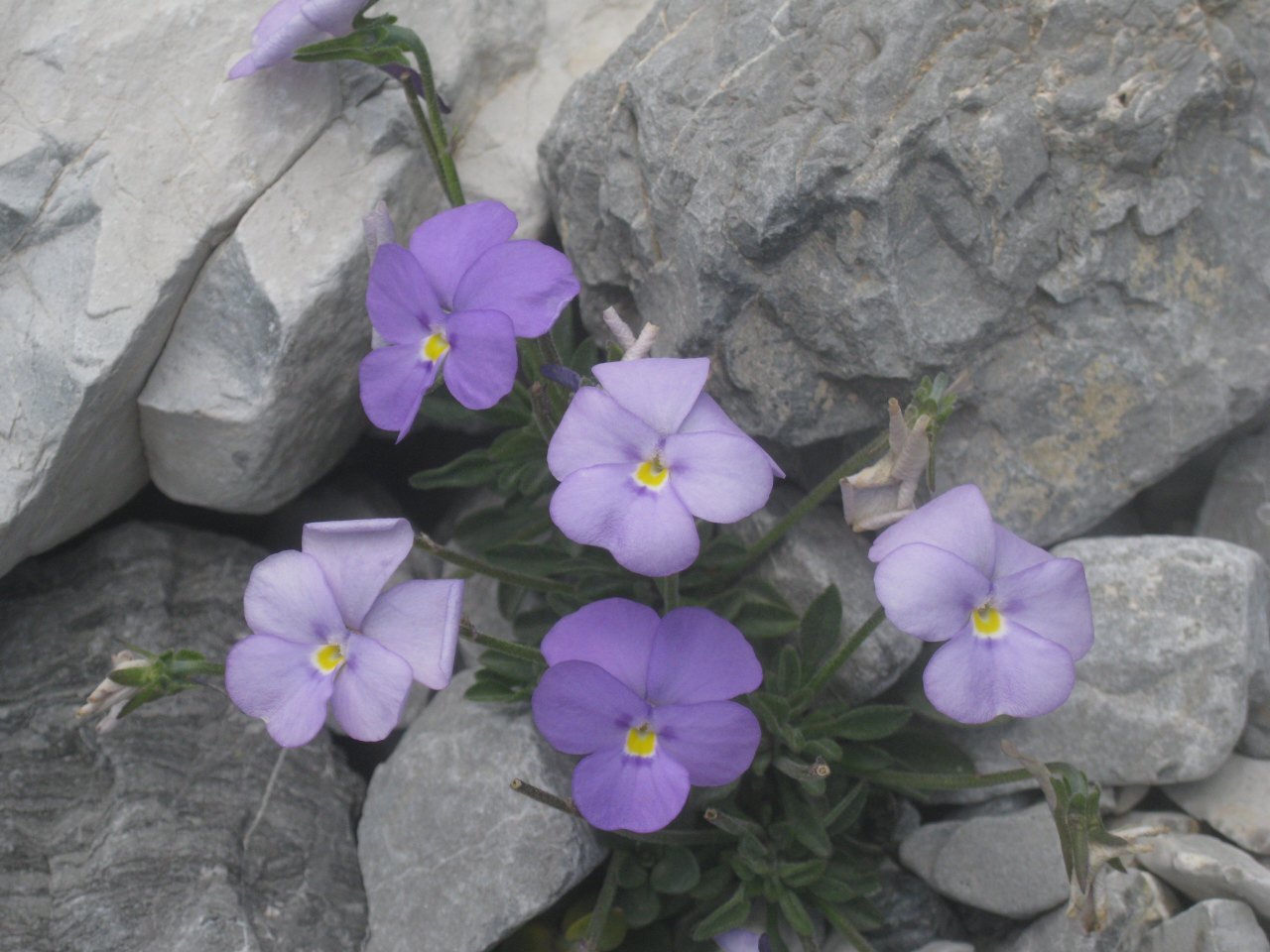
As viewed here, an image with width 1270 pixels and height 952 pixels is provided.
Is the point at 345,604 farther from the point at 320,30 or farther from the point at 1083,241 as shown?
the point at 1083,241

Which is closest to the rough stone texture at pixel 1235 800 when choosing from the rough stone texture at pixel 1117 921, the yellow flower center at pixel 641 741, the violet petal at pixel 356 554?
the rough stone texture at pixel 1117 921

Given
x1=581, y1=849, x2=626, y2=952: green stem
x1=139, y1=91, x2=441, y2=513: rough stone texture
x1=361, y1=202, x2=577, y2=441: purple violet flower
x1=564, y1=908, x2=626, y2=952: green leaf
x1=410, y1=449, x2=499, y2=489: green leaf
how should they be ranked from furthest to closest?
x1=410, y1=449, x2=499, y2=489: green leaf
x1=139, y1=91, x2=441, y2=513: rough stone texture
x1=564, y1=908, x2=626, y2=952: green leaf
x1=581, y1=849, x2=626, y2=952: green stem
x1=361, y1=202, x2=577, y2=441: purple violet flower

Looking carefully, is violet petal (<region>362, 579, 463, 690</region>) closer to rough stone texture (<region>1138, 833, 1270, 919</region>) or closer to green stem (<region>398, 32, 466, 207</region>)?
green stem (<region>398, 32, 466, 207</region>)

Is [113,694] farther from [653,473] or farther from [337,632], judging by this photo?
[653,473]

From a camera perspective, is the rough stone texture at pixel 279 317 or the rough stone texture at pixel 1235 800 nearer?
the rough stone texture at pixel 1235 800

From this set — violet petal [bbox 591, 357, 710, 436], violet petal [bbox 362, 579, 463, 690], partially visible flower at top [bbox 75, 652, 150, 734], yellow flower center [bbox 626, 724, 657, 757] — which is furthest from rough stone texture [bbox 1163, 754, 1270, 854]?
partially visible flower at top [bbox 75, 652, 150, 734]

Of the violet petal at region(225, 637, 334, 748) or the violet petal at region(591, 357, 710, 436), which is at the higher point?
the violet petal at region(591, 357, 710, 436)

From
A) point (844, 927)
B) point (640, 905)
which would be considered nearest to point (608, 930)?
point (640, 905)

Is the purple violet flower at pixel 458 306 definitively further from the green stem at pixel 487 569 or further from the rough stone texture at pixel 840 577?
the rough stone texture at pixel 840 577
